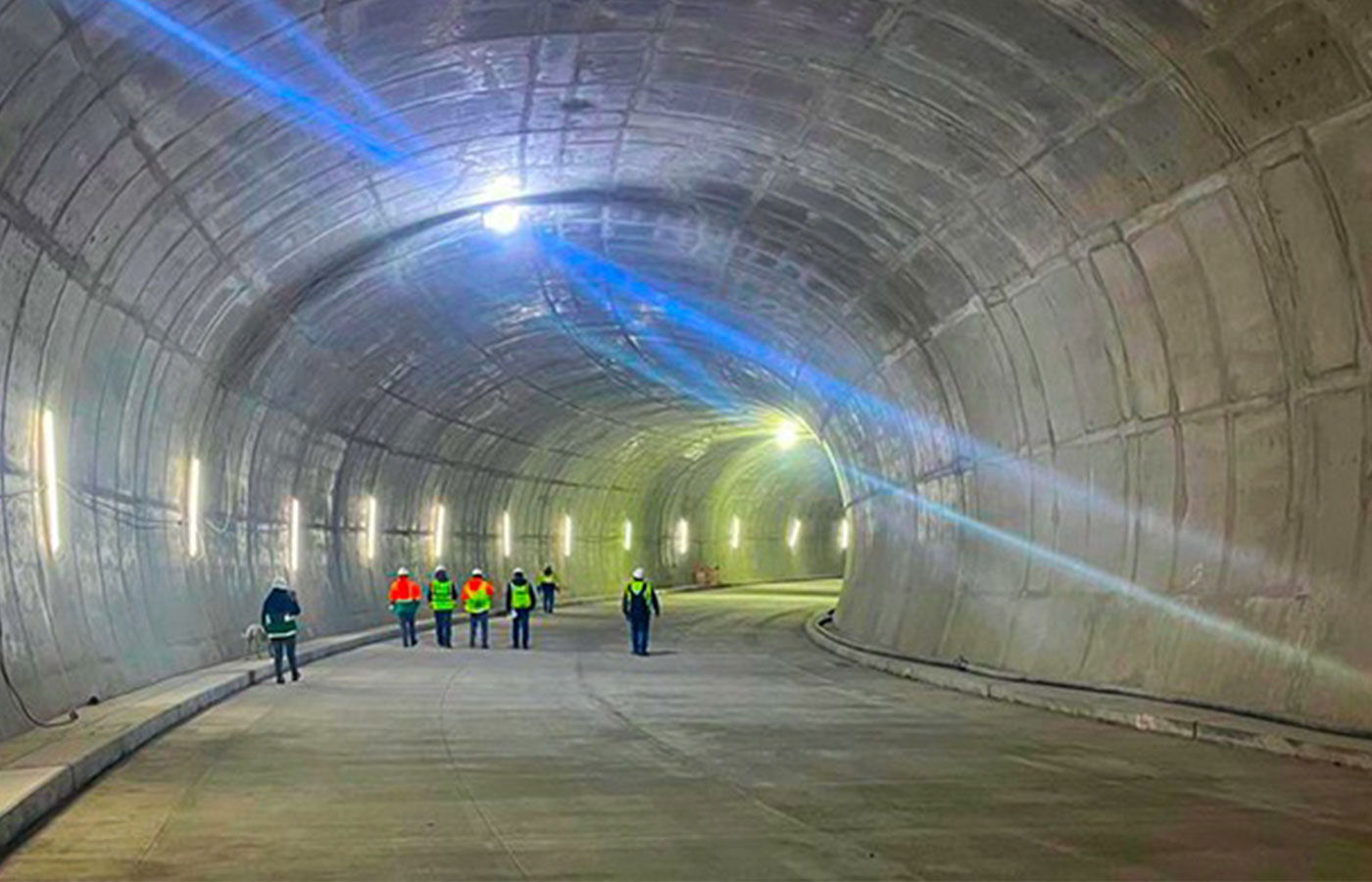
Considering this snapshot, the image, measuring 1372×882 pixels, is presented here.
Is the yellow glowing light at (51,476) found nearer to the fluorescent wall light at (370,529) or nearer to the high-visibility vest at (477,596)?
the high-visibility vest at (477,596)

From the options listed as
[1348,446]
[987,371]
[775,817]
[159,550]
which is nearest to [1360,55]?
[1348,446]

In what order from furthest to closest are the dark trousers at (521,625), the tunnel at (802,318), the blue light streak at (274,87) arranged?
1. the dark trousers at (521,625)
2. the blue light streak at (274,87)
3. the tunnel at (802,318)

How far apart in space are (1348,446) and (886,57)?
462cm

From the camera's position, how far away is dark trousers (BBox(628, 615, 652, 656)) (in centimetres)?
2555

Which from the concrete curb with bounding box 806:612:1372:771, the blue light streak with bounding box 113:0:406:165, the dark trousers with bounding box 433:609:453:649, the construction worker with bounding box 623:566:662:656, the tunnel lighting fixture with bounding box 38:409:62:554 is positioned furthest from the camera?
the dark trousers with bounding box 433:609:453:649

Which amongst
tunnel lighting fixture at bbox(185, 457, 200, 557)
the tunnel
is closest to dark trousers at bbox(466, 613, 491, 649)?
the tunnel

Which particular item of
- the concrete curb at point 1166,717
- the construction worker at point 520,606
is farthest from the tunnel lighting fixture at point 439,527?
the concrete curb at point 1166,717

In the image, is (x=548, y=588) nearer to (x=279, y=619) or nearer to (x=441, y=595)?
(x=441, y=595)

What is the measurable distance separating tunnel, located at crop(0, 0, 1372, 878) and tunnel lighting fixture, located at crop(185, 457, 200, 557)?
0.24 ft

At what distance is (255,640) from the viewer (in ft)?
72.1

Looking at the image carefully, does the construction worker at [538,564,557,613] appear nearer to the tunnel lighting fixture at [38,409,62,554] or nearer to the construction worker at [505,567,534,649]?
the construction worker at [505,567,534,649]

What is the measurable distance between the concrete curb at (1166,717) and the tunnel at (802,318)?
0.21ft

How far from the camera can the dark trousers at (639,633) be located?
25.5 metres

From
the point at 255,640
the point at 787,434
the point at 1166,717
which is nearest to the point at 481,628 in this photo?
the point at 255,640
